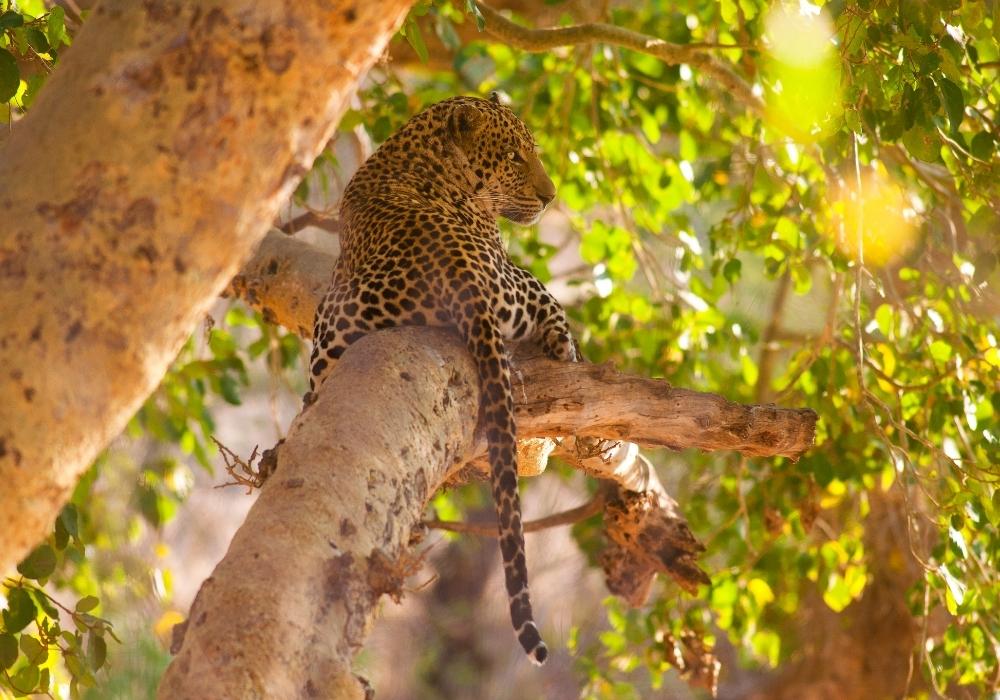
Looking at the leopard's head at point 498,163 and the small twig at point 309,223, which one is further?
the small twig at point 309,223

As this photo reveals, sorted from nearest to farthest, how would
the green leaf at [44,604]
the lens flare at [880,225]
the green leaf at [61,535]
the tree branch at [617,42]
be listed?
the green leaf at [44,604] < the green leaf at [61,535] < the lens flare at [880,225] < the tree branch at [617,42]

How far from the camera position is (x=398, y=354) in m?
3.51

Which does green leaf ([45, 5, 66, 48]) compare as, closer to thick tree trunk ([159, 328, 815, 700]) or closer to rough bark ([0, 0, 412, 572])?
thick tree trunk ([159, 328, 815, 700])

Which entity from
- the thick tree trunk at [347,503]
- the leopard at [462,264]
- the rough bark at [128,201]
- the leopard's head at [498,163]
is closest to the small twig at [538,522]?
the leopard at [462,264]

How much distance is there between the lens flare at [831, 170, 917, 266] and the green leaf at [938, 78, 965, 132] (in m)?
1.62

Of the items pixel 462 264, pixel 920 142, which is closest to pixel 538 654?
pixel 462 264

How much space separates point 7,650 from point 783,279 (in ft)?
21.5

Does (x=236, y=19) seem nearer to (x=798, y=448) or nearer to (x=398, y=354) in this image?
(x=398, y=354)

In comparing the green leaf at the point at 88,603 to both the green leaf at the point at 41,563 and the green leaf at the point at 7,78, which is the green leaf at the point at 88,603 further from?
the green leaf at the point at 7,78

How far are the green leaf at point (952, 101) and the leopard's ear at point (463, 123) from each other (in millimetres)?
2174

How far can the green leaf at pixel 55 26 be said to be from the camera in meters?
4.21

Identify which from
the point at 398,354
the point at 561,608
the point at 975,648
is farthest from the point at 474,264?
the point at 561,608

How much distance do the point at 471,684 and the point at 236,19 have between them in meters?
16.2

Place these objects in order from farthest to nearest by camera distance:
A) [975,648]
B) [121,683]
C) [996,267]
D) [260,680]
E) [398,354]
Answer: [121,683] < [975,648] < [996,267] < [398,354] < [260,680]
